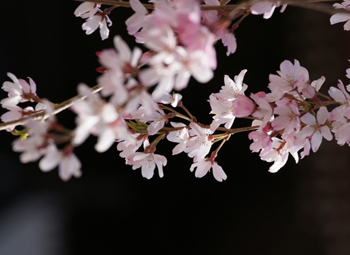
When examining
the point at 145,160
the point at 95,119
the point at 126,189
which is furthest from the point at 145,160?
the point at 126,189

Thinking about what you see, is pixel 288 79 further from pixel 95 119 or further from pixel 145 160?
pixel 95 119

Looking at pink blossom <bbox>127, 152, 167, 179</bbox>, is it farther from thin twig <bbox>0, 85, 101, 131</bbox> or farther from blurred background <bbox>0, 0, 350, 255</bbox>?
blurred background <bbox>0, 0, 350, 255</bbox>

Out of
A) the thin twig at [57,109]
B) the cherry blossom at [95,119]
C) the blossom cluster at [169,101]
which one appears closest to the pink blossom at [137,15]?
the blossom cluster at [169,101]

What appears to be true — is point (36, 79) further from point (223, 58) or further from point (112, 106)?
point (112, 106)

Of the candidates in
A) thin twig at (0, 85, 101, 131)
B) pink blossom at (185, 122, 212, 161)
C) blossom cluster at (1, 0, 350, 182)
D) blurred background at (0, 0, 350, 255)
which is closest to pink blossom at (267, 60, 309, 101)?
blossom cluster at (1, 0, 350, 182)

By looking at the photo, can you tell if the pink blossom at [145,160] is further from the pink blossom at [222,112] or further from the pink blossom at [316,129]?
→ the pink blossom at [316,129]

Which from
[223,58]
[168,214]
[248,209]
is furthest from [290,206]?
[223,58]
